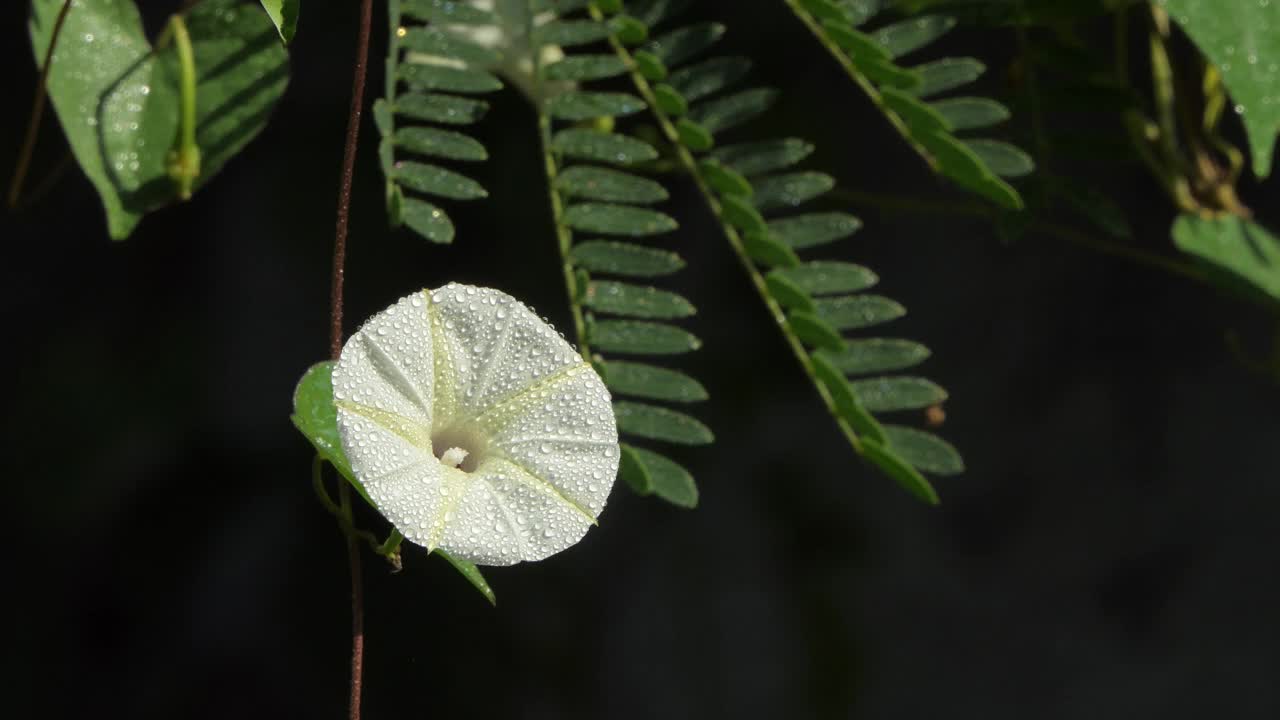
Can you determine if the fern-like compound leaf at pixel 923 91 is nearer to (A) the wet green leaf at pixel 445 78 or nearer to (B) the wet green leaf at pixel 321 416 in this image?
(A) the wet green leaf at pixel 445 78

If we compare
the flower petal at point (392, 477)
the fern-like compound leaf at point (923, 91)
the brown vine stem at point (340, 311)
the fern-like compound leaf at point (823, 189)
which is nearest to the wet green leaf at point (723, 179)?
the fern-like compound leaf at point (823, 189)

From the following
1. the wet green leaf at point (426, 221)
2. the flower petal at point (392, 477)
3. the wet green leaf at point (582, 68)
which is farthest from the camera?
the wet green leaf at point (582, 68)

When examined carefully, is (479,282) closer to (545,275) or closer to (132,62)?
(545,275)

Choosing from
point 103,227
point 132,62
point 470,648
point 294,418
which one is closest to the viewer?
point 294,418

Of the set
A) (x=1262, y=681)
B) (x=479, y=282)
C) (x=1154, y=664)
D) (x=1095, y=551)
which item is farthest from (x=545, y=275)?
(x=1262, y=681)

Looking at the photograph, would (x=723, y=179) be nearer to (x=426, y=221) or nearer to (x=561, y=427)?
(x=426, y=221)

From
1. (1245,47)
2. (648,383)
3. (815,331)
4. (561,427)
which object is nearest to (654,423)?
(648,383)

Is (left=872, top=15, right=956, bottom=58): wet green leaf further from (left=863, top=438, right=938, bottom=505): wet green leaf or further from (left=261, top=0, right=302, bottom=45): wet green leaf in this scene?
(left=261, top=0, right=302, bottom=45): wet green leaf
